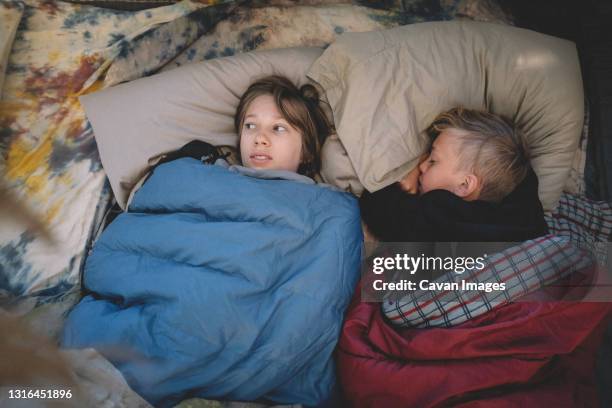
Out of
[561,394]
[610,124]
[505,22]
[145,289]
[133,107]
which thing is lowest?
[561,394]

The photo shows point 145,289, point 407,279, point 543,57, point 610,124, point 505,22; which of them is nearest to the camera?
point 145,289

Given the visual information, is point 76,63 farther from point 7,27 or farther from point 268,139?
point 268,139

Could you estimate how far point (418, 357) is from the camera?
896mm

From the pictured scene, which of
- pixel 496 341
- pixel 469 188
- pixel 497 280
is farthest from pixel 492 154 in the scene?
pixel 496 341

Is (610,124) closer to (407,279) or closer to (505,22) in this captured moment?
(505,22)

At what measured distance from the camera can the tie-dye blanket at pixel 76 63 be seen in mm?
1109

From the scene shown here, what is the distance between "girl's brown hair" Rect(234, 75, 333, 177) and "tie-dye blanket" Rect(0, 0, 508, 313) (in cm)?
23

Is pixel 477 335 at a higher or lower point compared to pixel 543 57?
lower

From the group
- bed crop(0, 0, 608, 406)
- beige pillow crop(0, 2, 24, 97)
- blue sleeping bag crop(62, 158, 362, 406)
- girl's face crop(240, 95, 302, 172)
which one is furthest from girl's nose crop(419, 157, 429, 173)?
beige pillow crop(0, 2, 24, 97)

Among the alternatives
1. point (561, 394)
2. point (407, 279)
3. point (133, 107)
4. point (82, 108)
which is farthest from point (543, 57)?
point (82, 108)

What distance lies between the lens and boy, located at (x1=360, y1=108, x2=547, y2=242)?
106cm

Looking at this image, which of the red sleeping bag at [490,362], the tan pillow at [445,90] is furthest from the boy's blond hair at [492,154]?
the red sleeping bag at [490,362]

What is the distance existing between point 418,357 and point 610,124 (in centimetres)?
96

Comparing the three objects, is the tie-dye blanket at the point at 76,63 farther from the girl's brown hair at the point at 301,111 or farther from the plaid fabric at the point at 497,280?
the plaid fabric at the point at 497,280
